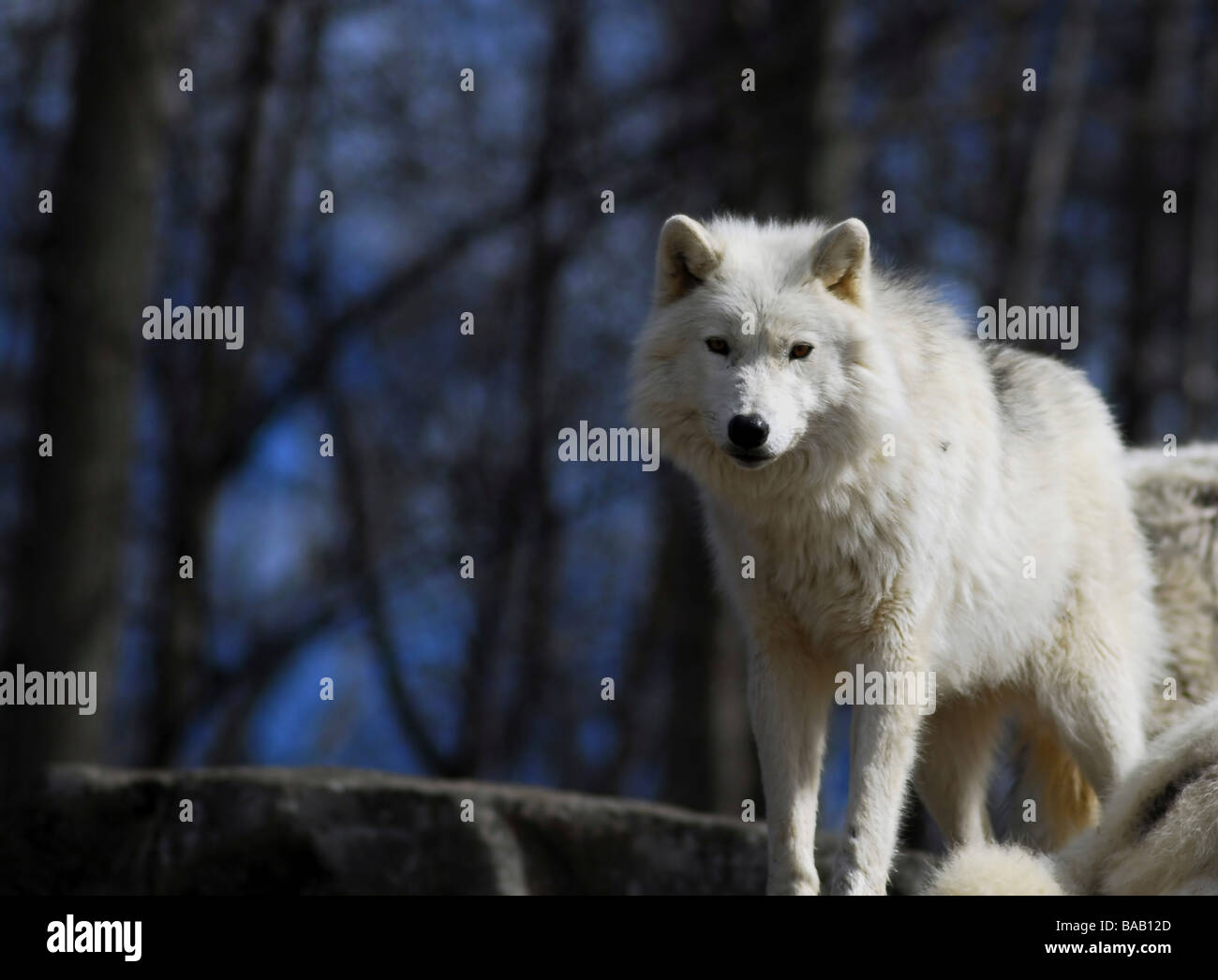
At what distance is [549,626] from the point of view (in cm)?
1873

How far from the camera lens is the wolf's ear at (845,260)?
19.9 feet

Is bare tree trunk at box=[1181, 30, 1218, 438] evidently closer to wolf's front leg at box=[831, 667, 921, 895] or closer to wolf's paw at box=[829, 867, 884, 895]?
wolf's front leg at box=[831, 667, 921, 895]

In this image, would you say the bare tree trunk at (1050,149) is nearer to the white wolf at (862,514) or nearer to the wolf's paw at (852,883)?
the white wolf at (862,514)

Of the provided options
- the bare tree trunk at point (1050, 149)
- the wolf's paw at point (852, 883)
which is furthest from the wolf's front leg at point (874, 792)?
the bare tree trunk at point (1050, 149)

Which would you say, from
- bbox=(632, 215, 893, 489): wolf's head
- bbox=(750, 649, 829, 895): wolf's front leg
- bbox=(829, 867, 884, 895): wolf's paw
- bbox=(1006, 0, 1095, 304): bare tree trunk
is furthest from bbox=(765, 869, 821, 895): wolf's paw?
bbox=(1006, 0, 1095, 304): bare tree trunk

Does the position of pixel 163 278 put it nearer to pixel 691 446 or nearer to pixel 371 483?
pixel 371 483

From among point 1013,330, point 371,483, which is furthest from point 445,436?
point 1013,330

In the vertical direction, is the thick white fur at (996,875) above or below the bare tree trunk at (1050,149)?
below

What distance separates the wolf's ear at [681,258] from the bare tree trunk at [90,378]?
5220mm

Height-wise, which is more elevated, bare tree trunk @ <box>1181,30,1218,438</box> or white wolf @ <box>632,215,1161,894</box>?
bare tree trunk @ <box>1181,30,1218,438</box>

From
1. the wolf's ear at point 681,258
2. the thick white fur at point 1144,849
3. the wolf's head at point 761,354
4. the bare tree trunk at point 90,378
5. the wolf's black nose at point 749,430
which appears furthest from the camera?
the bare tree trunk at point 90,378

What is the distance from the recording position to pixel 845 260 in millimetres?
6121

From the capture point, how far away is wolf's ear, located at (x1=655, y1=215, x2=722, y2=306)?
618 cm

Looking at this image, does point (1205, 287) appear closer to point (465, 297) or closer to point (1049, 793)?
point (465, 297)
